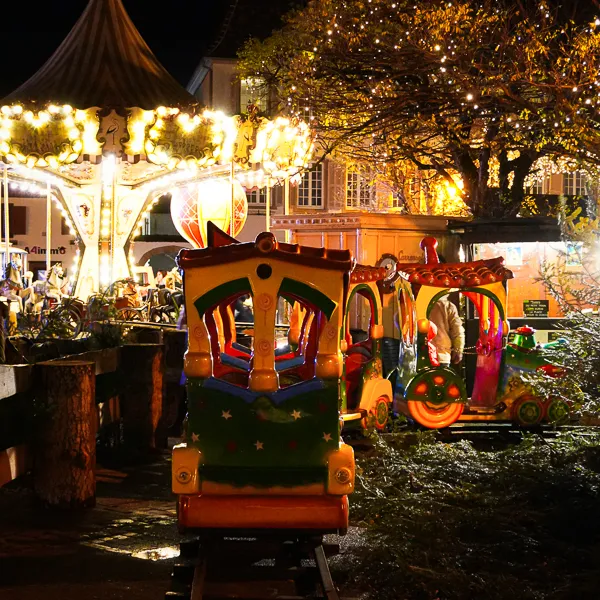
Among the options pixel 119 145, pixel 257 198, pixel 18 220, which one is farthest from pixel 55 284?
pixel 18 220

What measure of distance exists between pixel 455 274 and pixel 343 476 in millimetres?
5324

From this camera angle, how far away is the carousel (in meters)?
16.9

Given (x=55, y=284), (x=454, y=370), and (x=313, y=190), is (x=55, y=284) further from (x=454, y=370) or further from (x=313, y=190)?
→ (x=313, y=190)

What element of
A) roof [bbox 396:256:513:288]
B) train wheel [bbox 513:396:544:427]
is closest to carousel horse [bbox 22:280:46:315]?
roof [bbox 396:256:513:288]

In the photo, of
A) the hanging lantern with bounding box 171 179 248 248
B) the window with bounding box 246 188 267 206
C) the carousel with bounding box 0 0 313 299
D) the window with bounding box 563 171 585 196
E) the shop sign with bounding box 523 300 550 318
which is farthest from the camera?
the window with bounding box 246 188 267 206

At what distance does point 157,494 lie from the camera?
866 cm

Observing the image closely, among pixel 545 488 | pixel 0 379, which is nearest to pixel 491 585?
pixel 545 488

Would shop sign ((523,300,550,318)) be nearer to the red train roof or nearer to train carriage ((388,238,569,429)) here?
train carriage ((388,238,569,429))

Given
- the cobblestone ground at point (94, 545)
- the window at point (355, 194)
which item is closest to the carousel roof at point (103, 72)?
the cobblestone ground at point (94, 545)

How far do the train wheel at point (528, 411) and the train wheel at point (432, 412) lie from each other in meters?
0.78

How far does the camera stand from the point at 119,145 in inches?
666

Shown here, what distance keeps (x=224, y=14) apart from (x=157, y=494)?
3835 cm

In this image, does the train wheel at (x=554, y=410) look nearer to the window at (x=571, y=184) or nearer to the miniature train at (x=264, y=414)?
the miniature train at (x=264, y=414)

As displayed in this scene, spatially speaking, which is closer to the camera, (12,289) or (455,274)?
(455,274)
